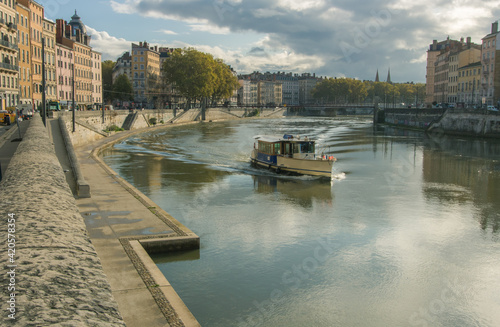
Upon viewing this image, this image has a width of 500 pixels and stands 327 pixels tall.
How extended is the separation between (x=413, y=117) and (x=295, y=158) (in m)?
59.5

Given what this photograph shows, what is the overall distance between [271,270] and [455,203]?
14.0 meters

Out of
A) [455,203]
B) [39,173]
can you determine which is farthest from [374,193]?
[39,173]

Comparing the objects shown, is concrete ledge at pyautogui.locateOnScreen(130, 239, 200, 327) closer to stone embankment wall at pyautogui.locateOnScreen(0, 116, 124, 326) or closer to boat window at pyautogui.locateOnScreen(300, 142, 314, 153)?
stone embankment wall at pyautogui.locateOnScreen(0, 116, 124, 326)

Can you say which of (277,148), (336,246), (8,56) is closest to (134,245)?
(336,246)

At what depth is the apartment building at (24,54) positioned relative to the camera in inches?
2354

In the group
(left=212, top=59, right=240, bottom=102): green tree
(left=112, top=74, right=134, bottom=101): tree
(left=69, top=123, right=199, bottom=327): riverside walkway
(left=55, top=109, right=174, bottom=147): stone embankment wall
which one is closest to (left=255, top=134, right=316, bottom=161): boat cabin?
(left=69, top=123, right=199, bottom=327): riverside walkway

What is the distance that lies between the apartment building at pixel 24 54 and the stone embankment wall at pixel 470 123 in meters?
54.3

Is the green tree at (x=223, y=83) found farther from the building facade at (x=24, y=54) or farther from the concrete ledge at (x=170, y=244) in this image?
the concrete ledge at (x=170, y=244)

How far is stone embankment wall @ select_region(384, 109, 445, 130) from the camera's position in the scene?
7726 cm

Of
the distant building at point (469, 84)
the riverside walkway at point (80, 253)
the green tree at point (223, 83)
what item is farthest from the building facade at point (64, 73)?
the riverside walkway at point (80, 253)

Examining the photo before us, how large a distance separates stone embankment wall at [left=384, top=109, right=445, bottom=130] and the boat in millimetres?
47859

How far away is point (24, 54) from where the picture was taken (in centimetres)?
6228

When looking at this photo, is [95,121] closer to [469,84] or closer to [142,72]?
[469,84]

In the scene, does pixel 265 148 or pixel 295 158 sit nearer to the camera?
pixel 295 158
